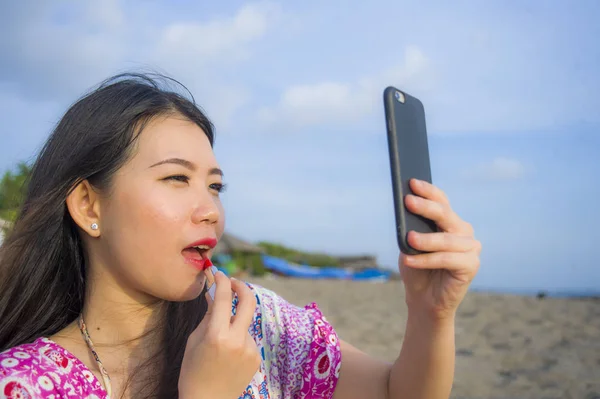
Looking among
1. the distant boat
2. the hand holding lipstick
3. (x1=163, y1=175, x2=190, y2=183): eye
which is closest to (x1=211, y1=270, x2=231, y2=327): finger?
the hand holding lipstick

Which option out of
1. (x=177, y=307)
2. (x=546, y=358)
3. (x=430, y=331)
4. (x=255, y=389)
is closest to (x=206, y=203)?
(x=177, y=307)

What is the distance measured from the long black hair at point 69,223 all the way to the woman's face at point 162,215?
0.35 ft

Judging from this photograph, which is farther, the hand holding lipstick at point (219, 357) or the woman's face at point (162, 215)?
the woman's face at point (162, 215)

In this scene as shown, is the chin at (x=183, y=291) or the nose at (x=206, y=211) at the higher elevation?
the nose at (x=206, y=211)

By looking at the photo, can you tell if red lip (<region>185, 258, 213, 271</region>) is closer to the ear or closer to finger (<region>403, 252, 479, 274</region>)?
the ear

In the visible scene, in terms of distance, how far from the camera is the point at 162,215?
1.91 m

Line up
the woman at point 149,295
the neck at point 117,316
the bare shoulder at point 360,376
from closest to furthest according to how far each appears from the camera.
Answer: the woman at point 149,295 → the bare shoulder at point 360,376 → the neck at point 117,316

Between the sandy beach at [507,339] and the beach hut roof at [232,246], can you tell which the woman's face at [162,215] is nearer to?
the sandy beach at [507,339]

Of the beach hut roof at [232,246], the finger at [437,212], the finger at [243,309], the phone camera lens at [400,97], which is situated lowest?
the finger at [243,309]

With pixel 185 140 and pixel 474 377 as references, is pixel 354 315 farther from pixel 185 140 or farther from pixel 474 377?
pixel 185 140

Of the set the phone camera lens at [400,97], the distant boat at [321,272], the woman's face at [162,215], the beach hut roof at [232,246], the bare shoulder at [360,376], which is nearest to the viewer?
the phone camera lens at [400,97]

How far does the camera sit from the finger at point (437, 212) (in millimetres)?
1485

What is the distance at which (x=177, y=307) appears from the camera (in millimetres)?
2340

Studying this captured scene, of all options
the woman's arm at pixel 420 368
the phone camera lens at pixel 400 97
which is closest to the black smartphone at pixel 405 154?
the phone camera lens at pixel 400 97
